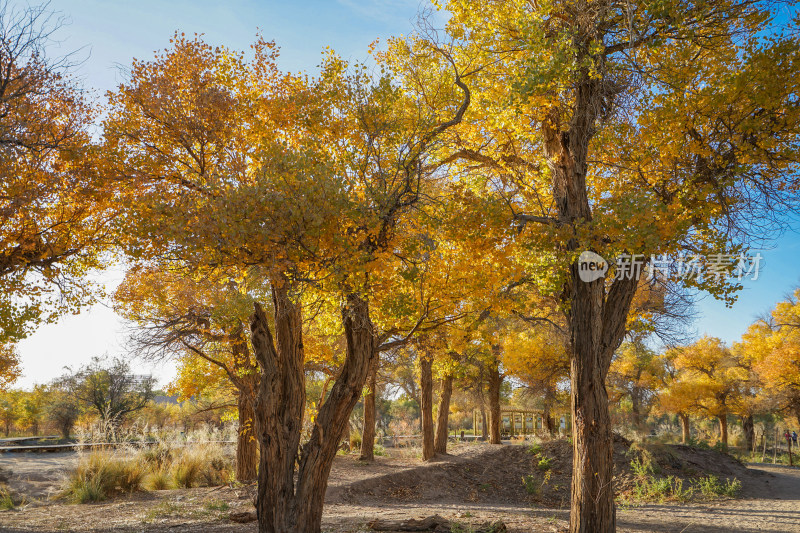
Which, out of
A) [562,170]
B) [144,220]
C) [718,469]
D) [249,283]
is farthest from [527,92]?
[718,469]

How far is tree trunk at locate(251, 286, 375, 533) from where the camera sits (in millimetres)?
6504

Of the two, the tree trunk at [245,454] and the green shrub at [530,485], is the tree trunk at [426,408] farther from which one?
the tree trunk at [245,454]

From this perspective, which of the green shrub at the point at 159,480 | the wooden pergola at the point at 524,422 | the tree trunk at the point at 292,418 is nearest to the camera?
the tree trunk at the point at 292,418

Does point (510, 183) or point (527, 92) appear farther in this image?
point (510, 183)

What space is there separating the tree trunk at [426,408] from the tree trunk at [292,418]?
907 centimetres

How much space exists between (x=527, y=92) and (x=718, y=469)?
45.6 feet

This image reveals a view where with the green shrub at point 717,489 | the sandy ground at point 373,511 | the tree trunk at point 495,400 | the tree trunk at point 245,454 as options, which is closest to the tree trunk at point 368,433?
the sandy ground at point 373,511

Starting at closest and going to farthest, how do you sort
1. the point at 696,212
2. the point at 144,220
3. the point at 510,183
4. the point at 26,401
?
the point at 144,220, the point at 696,212, the point at 510,183, the point at 26,401

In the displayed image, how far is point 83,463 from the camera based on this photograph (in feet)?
35.3

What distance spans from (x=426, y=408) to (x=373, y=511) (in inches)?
278

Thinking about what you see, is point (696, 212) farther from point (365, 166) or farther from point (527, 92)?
point (365, 166)

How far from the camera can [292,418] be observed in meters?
6.84

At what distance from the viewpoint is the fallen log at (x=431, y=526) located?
6883 mm

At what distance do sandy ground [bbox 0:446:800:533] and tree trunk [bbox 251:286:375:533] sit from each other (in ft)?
3.60
